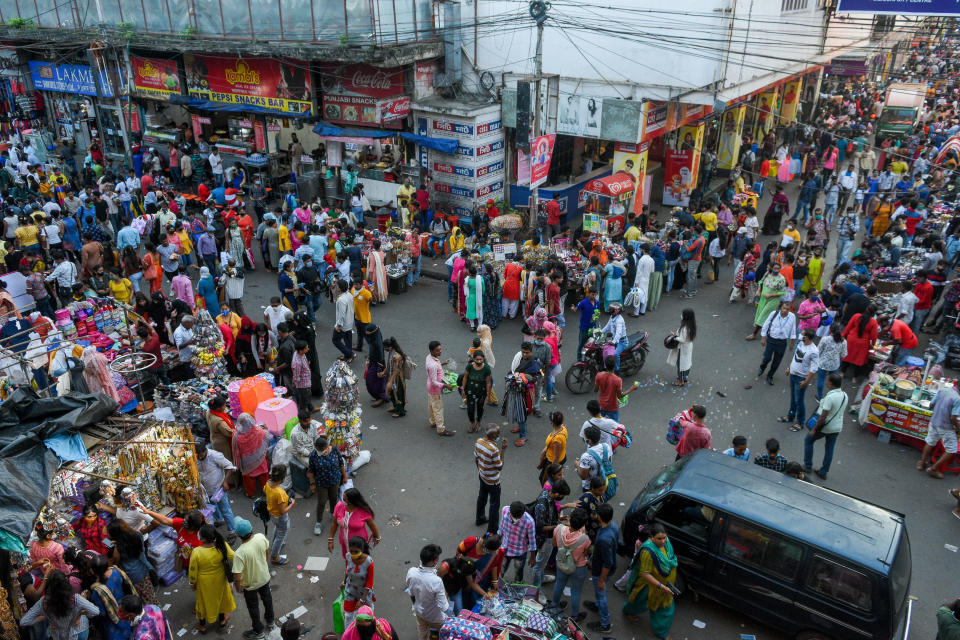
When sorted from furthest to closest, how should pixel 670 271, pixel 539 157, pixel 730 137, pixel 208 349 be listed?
1. pixel 730 137
2. pixel 539 157
3. pixel 670 271
4. pixel 208 349

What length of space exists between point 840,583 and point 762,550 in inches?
27.7

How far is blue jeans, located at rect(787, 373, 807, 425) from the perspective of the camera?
1032 centimetres

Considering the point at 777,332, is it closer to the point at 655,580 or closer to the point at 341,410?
the point at 655,580

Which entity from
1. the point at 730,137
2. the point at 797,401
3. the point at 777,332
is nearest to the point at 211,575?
the point at 797,401

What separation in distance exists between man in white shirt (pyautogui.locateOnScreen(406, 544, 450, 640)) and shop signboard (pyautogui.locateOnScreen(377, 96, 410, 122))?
14.8 m

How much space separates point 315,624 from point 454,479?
2.84m

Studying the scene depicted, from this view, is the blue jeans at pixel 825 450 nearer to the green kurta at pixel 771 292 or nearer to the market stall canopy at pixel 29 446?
the green kurta at pixel 771 292

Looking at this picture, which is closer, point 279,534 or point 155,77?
point 279,534

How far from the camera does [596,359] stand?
1157cm

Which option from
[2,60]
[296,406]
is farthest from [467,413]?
[2,60]

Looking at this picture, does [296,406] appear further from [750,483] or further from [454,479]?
[750,483]

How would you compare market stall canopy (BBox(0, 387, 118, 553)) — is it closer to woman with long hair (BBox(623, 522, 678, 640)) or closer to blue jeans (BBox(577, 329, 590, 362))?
woman with long hair (BBox(623, 522, 678, 640))

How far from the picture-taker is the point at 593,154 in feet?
78.0

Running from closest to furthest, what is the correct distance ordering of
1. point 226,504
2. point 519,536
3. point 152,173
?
point 519,536 → point 226,504 → point 152,173
